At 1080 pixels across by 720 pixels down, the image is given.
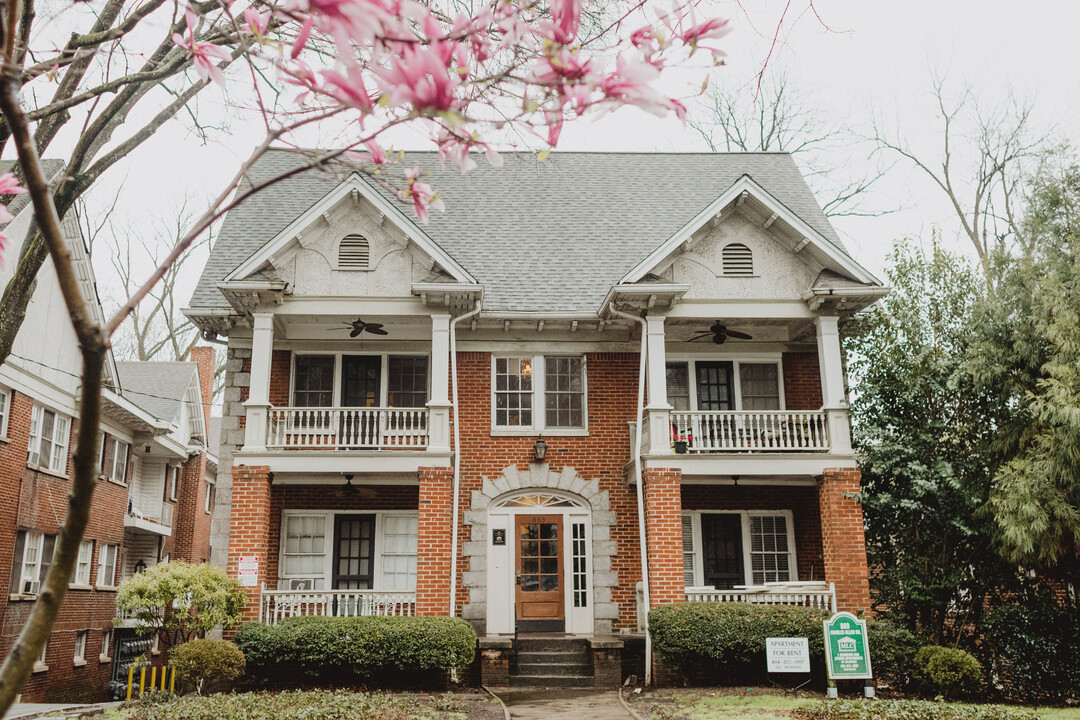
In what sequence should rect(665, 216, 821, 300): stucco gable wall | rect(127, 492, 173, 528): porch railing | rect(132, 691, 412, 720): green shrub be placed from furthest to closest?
rect(127, 492, 173, 528): porch railing < rect(665, 216, 821, 300): stucco gable wall < rect(132, 691, 412, 720): green shrub

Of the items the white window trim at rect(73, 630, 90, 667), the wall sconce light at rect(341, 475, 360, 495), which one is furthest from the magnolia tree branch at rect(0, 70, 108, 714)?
the white window trim at rect(73, 630, 90, 667)

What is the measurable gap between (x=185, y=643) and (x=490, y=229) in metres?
10.8

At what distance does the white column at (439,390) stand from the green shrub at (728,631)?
4845mm

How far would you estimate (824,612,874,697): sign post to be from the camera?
13.2 metres

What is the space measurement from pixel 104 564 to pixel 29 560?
17.3 feet

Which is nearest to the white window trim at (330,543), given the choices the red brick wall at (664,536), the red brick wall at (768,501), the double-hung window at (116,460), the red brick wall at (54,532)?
the red brick wall at (54,532)

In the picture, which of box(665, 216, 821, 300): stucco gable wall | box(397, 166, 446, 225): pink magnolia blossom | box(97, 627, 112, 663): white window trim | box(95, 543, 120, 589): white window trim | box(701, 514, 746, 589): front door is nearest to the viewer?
box(397, 166, 446, 225): pink magnolia blossom

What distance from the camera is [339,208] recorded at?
54.5 ft

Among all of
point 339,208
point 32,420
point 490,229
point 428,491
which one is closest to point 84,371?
point 428,491

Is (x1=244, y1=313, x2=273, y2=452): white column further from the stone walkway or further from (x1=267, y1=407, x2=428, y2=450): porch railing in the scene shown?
the stone walkway

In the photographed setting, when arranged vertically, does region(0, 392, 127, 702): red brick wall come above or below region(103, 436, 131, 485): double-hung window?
below

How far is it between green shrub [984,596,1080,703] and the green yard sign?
11.6 ft

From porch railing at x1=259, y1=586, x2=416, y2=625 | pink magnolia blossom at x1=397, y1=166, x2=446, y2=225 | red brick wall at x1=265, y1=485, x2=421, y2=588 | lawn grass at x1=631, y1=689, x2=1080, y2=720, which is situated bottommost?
lawn grass at x1=631, y1=689, x2=1080, y2=720

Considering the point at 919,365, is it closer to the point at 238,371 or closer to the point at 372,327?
the point at 372,327
